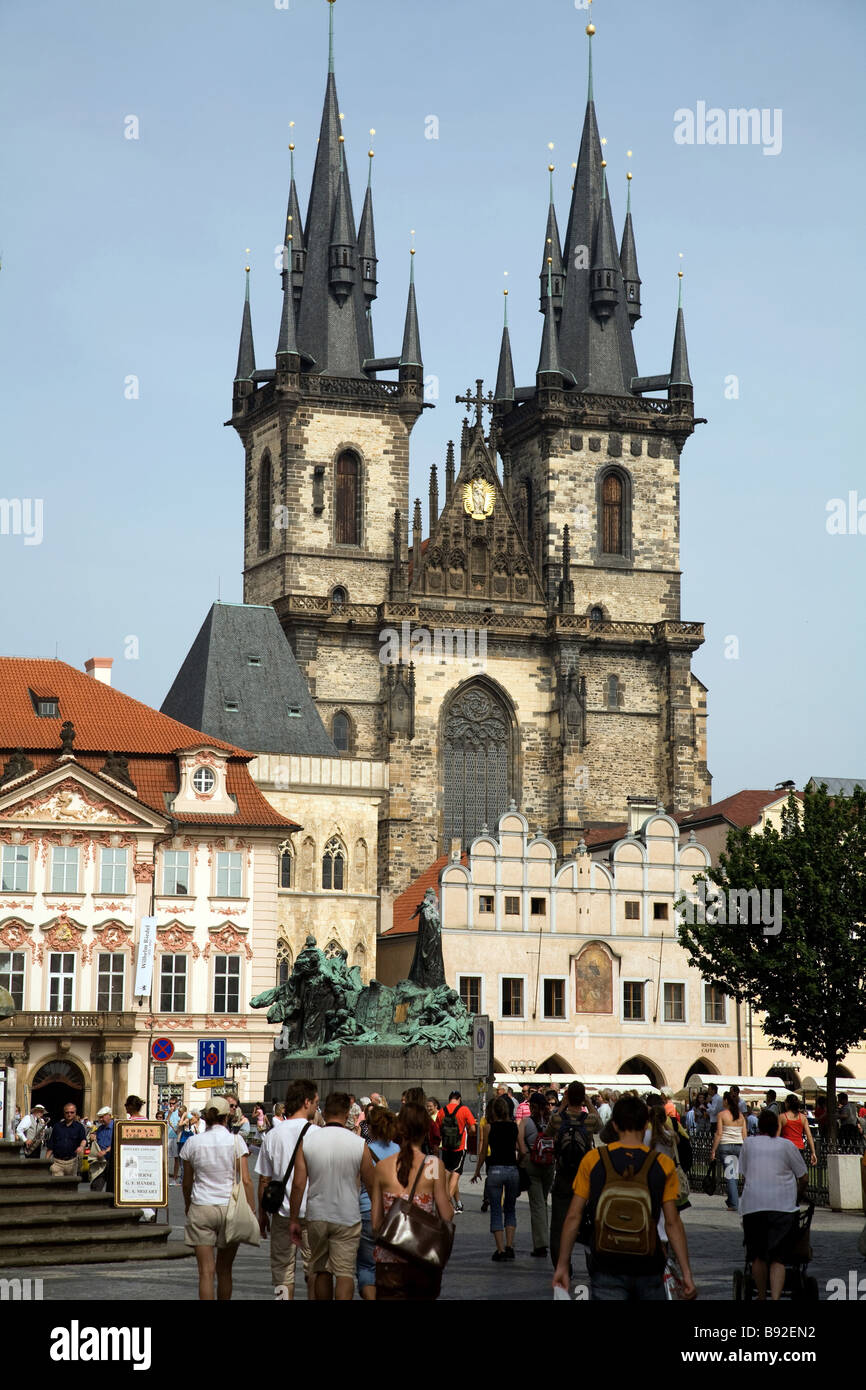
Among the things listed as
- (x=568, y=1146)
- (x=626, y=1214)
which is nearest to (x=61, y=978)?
(x=568, y=1146)

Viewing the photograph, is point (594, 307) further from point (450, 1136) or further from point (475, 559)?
point (450, 1136)

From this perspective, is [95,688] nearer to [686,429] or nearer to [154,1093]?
[154,1093]

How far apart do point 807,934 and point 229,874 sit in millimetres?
14578

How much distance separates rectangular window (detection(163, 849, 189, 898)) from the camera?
170 feet

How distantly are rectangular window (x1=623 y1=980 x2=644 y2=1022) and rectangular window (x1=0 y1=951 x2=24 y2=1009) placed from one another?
17790 mm

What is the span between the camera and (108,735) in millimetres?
53750

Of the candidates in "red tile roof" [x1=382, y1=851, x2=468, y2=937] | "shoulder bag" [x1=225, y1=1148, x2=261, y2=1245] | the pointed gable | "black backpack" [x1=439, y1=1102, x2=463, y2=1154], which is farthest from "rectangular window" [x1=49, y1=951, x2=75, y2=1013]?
"shoulder bag" [x1=225, y1=1148, x2=261, y2=1245]

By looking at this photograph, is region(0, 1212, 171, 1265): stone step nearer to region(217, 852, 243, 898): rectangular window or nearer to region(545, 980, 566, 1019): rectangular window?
region(217, 852, 243, 898): rectangular window

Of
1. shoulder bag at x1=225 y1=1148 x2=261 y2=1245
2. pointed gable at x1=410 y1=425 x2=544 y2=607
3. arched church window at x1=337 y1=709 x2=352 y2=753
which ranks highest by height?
pointed gable at x1=410 y1=425 x2=544 y2=607

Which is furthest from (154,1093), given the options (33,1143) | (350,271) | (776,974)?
(350,271)

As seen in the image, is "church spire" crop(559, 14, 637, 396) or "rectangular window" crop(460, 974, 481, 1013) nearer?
"rectangular window" crop(460, 974, 481, 1013)

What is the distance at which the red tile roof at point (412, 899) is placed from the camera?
2502 inches

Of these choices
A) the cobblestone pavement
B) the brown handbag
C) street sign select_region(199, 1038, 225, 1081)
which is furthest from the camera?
street sign select_region(199, 1038, 225, 1081)
